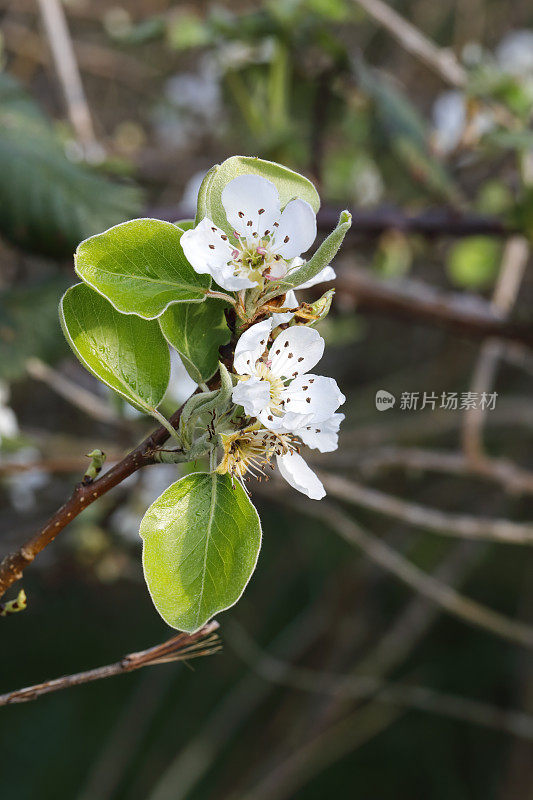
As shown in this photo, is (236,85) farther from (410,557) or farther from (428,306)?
(410,557)

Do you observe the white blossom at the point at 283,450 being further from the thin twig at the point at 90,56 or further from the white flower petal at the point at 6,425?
the thin twig at the point at 90,56

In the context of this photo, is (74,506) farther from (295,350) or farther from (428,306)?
(428,306)

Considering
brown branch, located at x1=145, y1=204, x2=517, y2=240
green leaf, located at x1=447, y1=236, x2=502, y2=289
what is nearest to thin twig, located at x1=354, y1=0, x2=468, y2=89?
brown branch, located at x1=145, y1=204, x2=517, y2=240

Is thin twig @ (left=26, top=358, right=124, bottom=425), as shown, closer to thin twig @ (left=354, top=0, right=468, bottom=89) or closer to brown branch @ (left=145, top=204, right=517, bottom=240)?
brown branch @ (left=145, top=204, right=517, bottom=240)

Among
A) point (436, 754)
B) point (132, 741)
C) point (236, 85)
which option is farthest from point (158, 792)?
point (236, 85)

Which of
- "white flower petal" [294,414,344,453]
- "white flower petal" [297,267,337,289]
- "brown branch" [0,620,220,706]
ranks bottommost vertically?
"brown branch" [0,620,220,706]

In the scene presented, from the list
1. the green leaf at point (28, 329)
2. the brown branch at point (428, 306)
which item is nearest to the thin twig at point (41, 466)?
the green leaf at point (28, 329)
